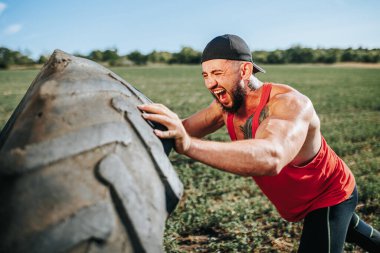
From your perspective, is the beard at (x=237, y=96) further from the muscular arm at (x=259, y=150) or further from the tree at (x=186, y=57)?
the tree at (x=186, y=57)

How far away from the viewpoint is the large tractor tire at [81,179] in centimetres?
85

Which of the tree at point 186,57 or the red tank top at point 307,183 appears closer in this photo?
the red tank top at point 307,183

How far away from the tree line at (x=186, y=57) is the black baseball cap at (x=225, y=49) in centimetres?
9073

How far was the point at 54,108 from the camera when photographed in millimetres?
1009

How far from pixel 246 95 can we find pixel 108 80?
64.4 inches

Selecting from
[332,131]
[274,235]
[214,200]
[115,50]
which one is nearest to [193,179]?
[214,200]

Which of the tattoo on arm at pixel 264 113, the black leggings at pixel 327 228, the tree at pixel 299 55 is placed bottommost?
the black leggings at pixel 327 228

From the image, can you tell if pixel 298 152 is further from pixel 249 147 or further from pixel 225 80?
pixel 249 147

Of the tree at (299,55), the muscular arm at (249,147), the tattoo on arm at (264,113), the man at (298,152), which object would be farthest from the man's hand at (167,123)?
the tree at (299,55)

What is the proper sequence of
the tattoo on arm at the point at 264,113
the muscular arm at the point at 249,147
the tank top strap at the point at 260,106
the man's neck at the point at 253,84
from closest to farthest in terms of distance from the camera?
the muscular arm at the point at 249,147, the tattoo on arm at the point at 264,113, the tank top strap at the point at 260,106, the man's neck at the point at 253,84

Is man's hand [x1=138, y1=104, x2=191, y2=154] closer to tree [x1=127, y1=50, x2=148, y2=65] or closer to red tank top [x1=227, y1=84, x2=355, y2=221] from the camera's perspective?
red tank top [x1=227, y1=84, x2=355, y2=221]

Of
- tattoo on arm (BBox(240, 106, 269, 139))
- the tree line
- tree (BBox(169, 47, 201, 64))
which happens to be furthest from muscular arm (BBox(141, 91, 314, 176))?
tree (BBox(169, 47, 201, 64))

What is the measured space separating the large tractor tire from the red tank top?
62.2 inches

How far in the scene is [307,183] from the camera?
2574 mm
